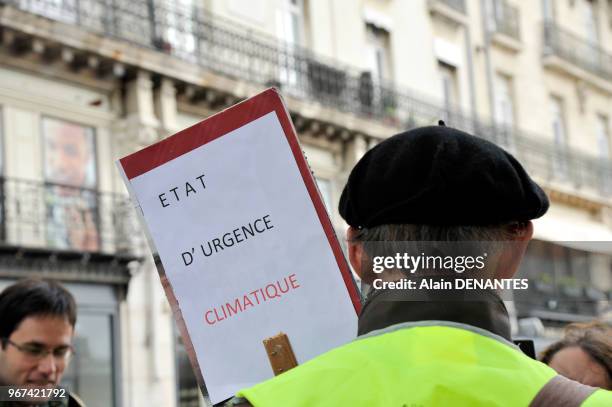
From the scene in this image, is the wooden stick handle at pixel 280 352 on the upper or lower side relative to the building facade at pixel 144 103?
lower

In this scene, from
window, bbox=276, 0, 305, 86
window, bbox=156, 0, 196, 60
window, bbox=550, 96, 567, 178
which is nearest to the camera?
window, bbox=156, 0, 196, 60

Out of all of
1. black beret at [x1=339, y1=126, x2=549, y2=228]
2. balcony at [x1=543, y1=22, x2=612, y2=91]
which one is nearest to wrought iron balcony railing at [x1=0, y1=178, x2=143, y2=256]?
black beret at [x1=339, y1=126, x2=549, y2=228]

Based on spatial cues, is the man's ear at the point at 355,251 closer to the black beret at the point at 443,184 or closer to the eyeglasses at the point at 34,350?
the black beret at the point at 443,184

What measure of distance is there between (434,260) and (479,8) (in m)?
21.7

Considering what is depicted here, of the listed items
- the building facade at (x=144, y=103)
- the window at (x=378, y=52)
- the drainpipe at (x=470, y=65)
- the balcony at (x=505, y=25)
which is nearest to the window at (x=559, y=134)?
the balcony at (x=505, y=25)

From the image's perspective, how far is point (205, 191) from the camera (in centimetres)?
212

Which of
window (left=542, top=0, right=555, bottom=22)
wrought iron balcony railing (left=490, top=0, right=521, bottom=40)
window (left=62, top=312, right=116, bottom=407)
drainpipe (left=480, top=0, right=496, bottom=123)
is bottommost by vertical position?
window (left=62, top=312, right=116, bottom=407)

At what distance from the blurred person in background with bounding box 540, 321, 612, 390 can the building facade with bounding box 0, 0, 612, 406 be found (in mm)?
3971

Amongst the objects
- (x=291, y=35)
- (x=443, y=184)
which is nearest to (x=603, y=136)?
(x=291, y=35)

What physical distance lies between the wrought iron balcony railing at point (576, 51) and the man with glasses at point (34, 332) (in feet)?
73.3

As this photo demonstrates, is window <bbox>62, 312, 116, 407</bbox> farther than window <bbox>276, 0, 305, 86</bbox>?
No

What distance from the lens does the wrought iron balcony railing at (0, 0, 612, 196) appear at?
1356cm

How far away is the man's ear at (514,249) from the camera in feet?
5.29

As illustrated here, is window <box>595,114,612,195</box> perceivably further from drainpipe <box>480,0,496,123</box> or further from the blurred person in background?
the blurred person in background
